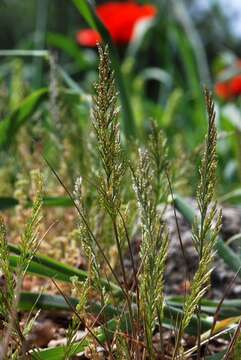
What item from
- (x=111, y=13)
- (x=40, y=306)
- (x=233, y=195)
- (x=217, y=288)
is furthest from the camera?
(x=111, y=13)

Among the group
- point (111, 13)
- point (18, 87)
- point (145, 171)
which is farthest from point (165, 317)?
point (111, 13)

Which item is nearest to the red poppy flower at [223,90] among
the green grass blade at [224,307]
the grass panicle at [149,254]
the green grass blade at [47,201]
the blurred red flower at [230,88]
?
the blurred red flower at [230,88]

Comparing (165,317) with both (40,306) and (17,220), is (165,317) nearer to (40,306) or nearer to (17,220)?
(40,306)

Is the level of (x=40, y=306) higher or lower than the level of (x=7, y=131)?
lower

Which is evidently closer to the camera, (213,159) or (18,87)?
(213,159)

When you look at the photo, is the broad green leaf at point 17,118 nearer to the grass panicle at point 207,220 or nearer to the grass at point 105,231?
the grass at point 105,231

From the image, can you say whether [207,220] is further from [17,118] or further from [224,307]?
[17,118]

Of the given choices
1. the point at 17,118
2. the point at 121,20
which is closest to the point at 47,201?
the point at 17,118
